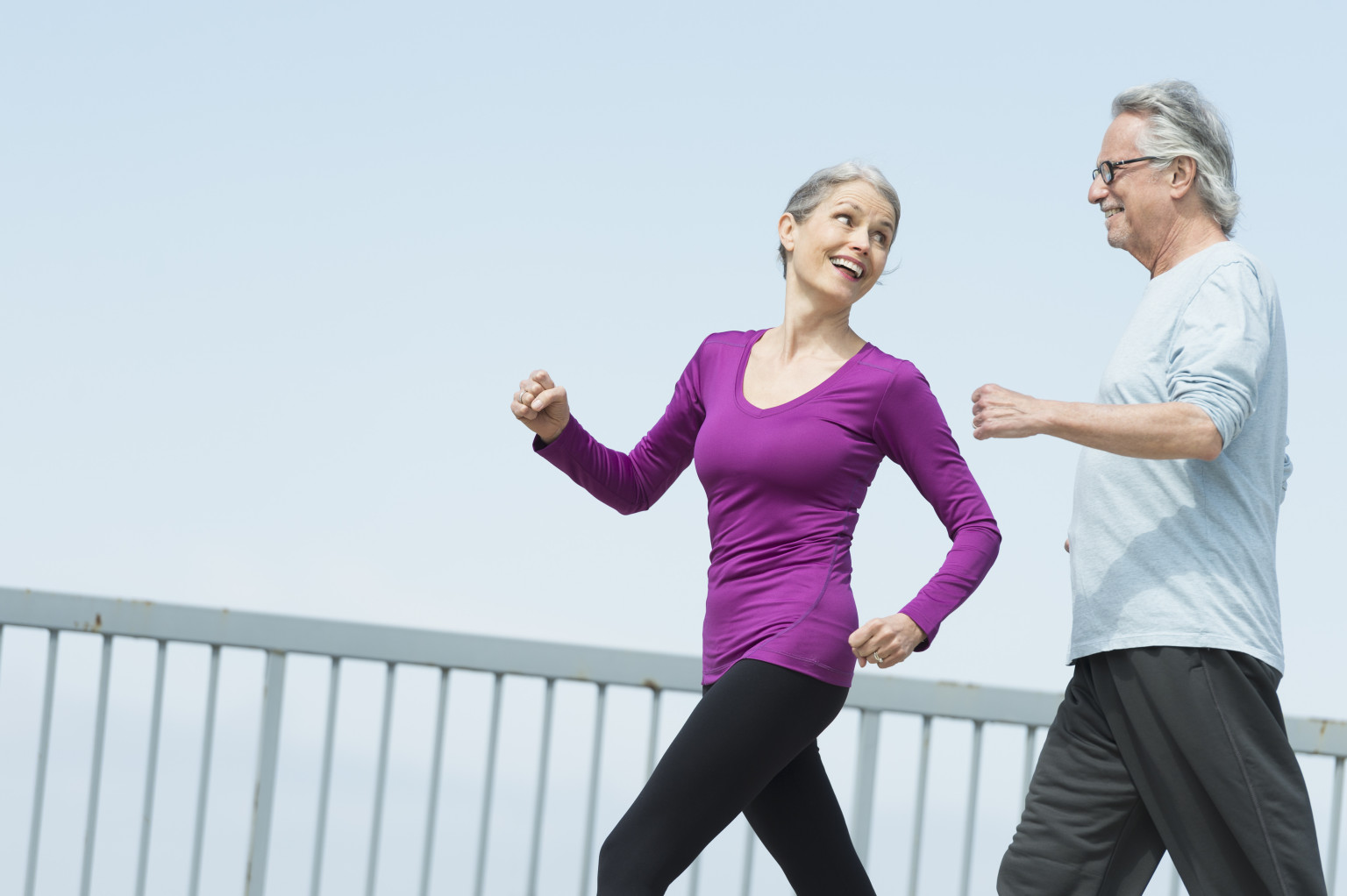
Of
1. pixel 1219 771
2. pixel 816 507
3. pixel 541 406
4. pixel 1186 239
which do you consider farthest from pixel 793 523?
pixel 1186 239

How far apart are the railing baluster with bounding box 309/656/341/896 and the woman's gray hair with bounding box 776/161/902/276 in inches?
72.7

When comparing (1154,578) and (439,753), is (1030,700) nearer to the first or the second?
(1154,578)

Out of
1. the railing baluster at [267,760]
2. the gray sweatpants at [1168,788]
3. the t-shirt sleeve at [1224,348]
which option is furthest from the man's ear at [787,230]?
the railing baluster at [267,760]

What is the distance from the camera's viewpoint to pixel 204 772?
3.45 m

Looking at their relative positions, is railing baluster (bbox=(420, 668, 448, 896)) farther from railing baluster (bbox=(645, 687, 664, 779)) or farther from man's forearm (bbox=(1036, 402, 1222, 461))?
man's forearm (bbox=(1036, 402, 1222, 461))

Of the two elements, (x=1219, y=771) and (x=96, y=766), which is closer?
(x=1219, y=771)

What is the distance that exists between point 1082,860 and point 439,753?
1835 mm

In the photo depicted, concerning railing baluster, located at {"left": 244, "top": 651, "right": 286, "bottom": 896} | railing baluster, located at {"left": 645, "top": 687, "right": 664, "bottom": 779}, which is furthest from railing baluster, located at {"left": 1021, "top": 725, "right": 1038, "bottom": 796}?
railing baluster, located at {"left": 244, "top": 651, "right": 286, "bottom": 896}

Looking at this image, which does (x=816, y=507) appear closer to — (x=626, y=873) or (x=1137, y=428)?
(x=1137, y=428)

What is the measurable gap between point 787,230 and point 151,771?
238cm

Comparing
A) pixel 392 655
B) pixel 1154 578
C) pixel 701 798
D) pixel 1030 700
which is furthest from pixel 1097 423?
pixel 392 655

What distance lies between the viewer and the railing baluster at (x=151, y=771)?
3.46 metres

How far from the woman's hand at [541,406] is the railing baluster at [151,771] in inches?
64.2

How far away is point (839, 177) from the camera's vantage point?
2.45 metres
